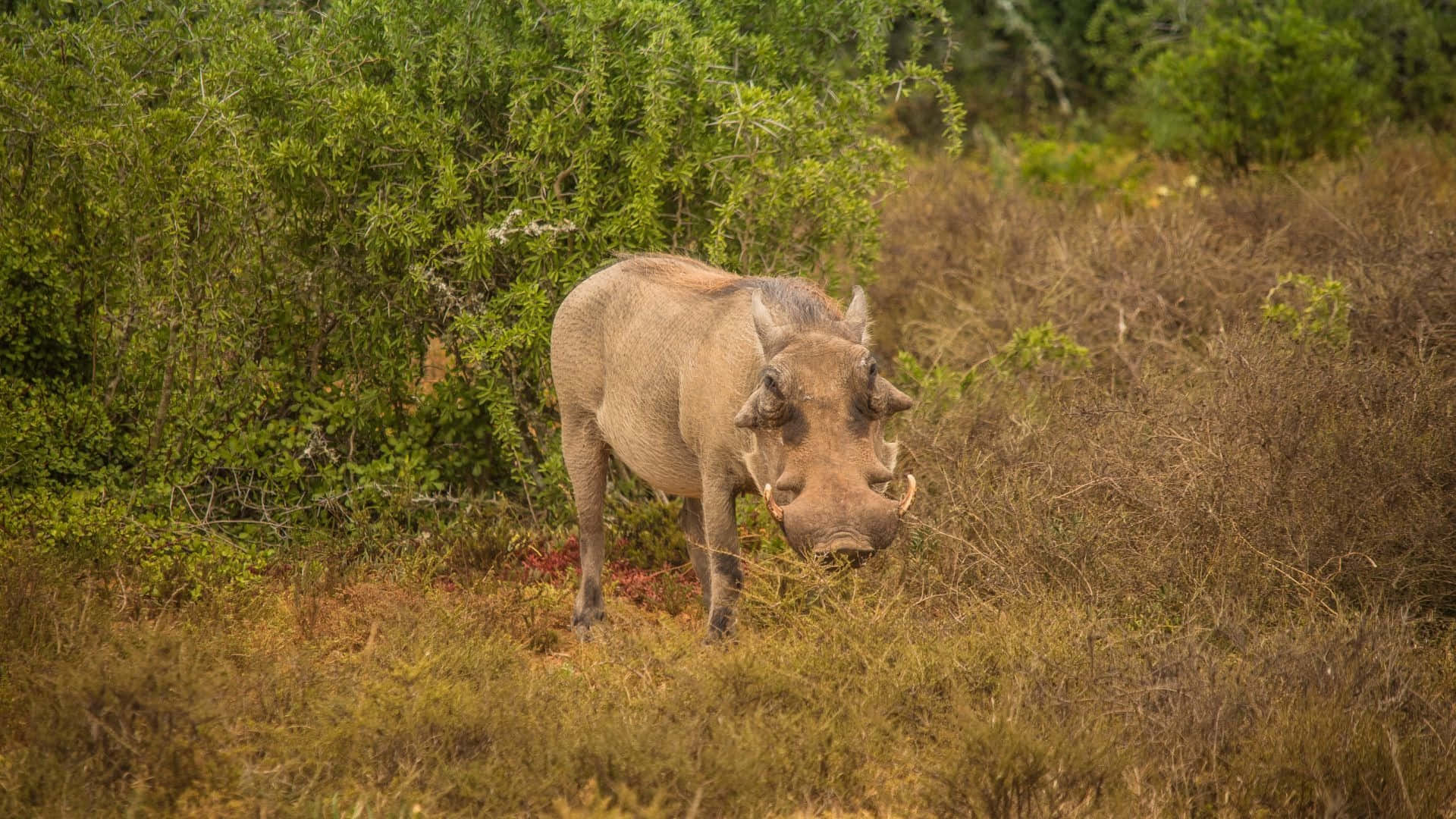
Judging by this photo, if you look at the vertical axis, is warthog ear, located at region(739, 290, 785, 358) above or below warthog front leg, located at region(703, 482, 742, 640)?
above

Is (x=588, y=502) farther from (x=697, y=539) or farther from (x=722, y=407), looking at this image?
(x=722, y=407)

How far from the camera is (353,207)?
6730mm

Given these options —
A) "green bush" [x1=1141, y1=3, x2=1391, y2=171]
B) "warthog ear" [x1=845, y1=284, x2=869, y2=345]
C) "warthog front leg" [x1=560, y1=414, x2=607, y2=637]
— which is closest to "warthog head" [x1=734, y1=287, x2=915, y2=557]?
"warthog ear" [x1=845, y1=284, x2=869, y2=345]

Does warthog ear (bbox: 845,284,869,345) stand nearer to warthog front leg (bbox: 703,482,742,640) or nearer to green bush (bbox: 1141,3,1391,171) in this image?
warthog front leg (bbox: 703,482,742,640)

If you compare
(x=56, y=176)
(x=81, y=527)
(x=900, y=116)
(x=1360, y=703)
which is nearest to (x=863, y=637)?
(x=1360, y=703)

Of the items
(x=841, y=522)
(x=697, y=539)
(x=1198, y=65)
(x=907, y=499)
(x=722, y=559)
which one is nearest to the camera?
(x=841, y=522)

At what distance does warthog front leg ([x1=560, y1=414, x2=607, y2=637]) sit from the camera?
606 centimetres

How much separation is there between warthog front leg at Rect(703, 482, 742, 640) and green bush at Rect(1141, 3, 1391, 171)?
7689mm

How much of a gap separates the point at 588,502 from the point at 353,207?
1.94 metres

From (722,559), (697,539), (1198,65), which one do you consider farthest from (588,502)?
(1198,65)

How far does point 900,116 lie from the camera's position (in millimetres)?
16688

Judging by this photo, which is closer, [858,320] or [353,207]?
[858,320]

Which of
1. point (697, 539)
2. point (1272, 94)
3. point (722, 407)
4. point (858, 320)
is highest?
point (858, 320)

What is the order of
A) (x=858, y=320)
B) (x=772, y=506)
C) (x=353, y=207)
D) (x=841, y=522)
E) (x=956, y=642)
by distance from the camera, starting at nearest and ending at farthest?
(x=841, y=522), (x=772, y=506), (x=956, y=642), (x=858, y=320), (x=353, y=207)
